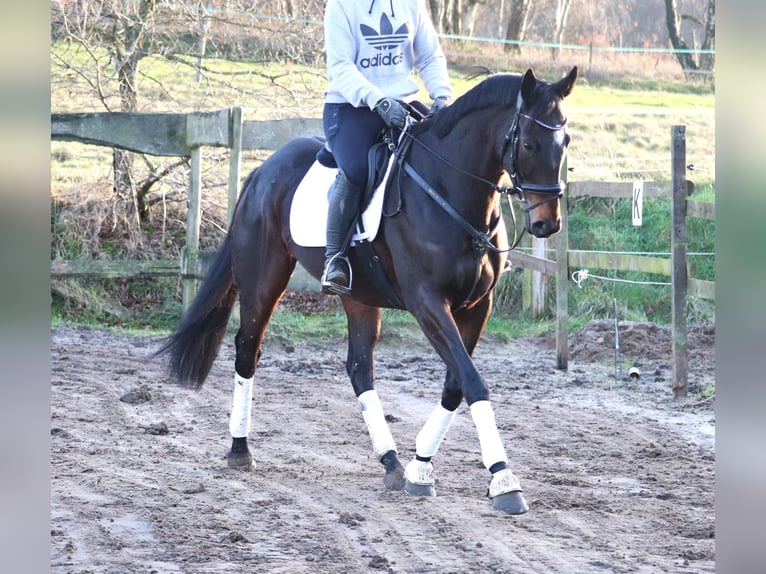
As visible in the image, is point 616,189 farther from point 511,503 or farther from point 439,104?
point 511,503

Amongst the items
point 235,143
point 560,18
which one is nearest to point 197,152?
point 235,143

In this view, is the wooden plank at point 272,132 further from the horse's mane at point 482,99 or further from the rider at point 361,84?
the horse's mane at point 482,99

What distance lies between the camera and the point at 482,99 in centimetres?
526

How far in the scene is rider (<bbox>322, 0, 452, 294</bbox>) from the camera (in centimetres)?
564

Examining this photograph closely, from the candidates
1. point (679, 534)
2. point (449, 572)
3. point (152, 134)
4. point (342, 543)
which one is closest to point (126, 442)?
point (342, 543)

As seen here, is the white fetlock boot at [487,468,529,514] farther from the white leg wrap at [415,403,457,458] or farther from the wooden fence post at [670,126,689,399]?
the wooden fence post at [670,126,689,399]

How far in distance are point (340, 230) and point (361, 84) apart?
0.85 meters

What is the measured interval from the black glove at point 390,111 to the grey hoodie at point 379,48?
123mm

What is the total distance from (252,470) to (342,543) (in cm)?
176

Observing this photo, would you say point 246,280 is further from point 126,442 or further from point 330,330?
point 330,330

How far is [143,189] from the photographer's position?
12.5 meters

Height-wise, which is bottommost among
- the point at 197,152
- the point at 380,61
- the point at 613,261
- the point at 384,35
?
the point at 613,261

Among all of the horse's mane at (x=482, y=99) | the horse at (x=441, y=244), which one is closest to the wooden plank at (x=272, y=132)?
the horse at (x=441, y=244)
